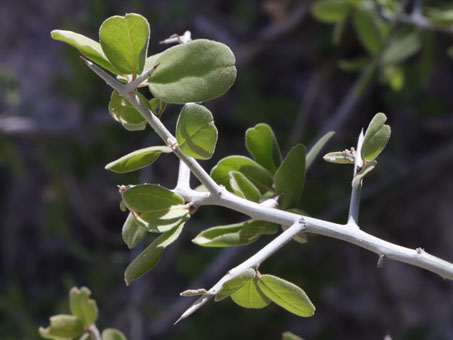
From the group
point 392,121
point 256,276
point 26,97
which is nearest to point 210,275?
point 392,121

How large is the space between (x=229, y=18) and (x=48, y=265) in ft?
4.51

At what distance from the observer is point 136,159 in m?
0.63

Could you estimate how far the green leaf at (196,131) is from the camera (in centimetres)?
64

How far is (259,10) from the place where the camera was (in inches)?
94.0

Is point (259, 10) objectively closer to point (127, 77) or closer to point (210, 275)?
point (210, 275)

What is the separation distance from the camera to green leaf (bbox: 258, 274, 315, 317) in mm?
636

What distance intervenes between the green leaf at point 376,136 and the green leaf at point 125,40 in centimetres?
27

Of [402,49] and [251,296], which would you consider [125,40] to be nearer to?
[251,296]

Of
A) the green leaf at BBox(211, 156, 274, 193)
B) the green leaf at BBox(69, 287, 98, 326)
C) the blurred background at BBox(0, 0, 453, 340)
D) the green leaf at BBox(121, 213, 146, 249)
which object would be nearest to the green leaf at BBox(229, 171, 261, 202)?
the green leaf at BBox(211, 156, 274, 193)

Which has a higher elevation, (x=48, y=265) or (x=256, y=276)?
(x=256, y=276)

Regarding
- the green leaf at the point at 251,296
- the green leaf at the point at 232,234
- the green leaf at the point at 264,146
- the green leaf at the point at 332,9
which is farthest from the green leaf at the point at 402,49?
the green leaf at the point at 251,296

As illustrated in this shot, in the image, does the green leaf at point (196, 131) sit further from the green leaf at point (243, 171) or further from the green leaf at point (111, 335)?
the green leaf at point (111, 335)

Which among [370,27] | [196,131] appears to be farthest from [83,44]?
[370,27]

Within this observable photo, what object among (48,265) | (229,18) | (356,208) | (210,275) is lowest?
(48,265)
